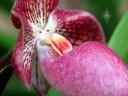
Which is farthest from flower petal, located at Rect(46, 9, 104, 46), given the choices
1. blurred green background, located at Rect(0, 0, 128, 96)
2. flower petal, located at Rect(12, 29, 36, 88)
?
blurred green background, located at Rect(0, 0, 128, 96)

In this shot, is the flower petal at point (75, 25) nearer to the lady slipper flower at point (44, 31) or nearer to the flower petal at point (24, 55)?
the lady slipper flower at point (44, 31)

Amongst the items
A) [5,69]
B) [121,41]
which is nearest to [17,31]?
[121,41]

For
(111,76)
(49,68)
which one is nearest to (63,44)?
(49,68)

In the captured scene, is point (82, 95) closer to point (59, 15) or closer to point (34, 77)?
point (34, 77)

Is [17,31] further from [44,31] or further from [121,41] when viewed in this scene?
[44,31]

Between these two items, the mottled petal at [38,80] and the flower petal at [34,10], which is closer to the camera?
the flower petal at [34,10]

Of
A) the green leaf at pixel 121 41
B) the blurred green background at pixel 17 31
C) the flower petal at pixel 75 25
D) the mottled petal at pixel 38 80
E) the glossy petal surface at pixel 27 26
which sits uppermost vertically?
the glossy petal surface at pixel 27 26

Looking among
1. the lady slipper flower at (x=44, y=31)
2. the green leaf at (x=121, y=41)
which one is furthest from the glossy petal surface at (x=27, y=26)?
the green leaf at (x=121, y=41)
